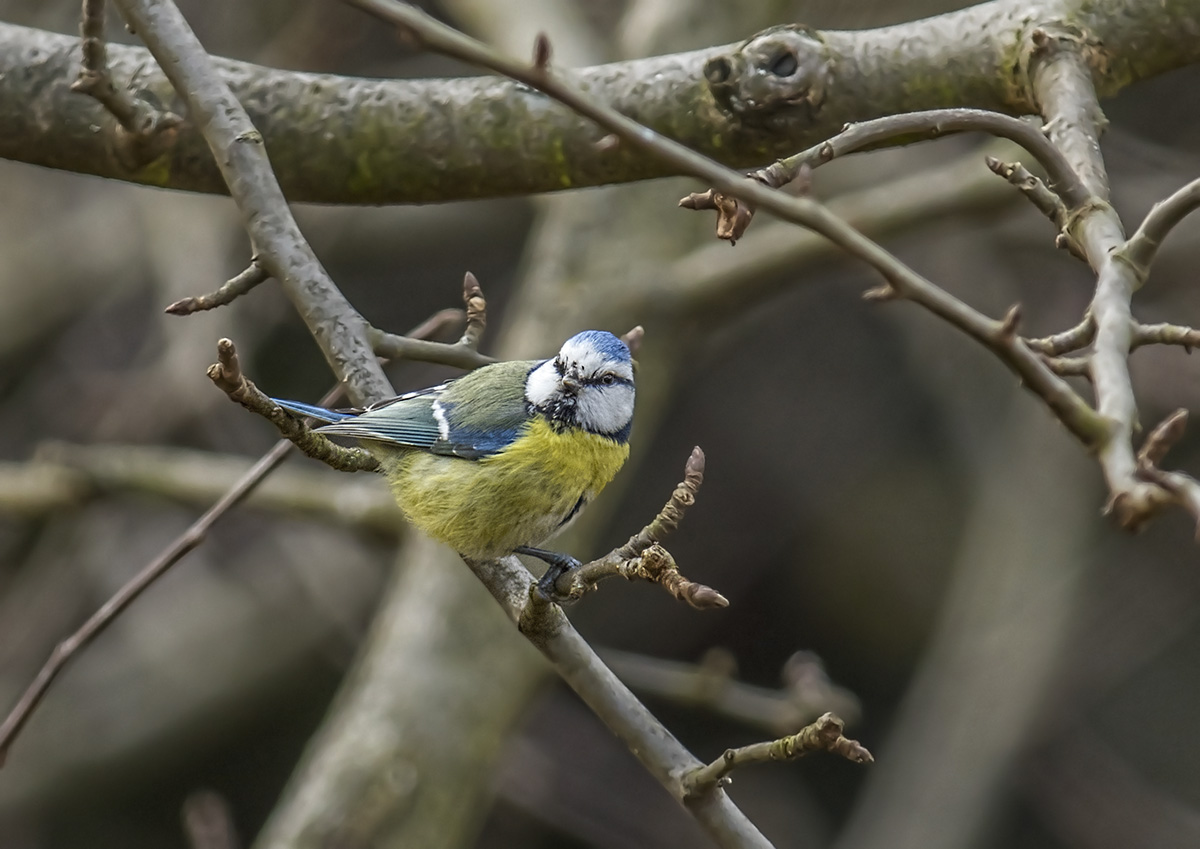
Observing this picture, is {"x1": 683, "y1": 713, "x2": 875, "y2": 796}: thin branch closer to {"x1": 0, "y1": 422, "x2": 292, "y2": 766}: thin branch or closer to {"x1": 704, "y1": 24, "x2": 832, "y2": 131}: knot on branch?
{"x1": 0, "y1": 422, "x2": 292, "y2": 766}: thin branch

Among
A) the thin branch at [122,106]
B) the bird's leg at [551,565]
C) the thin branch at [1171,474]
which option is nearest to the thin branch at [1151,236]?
the thin branch at [1171,474]

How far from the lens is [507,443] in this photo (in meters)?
2.81

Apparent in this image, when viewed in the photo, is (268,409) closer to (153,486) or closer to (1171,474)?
(1171,474)

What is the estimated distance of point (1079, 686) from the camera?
17.5ft

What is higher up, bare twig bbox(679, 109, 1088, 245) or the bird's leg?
bare twig bbox(679, 109, 1088, 245)

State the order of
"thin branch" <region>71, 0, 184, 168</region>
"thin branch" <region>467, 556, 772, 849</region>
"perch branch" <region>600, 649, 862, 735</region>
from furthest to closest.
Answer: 1. "perch branch" <region>600, 649, 862, 735</region>
2. "thin branch" <region>71, 0, 184, 168</region>
3. "thin branch" <region>467, 556, 772, 849</region>

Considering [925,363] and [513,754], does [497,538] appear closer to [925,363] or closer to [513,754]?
[513,754]

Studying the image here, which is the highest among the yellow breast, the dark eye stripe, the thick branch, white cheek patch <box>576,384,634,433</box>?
the thick branch

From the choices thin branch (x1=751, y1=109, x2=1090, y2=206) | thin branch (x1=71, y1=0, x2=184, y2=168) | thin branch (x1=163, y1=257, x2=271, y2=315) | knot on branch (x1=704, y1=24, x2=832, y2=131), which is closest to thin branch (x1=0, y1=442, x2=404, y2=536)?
thin branch (x1=71, y1=0, x2=184, y2=168)

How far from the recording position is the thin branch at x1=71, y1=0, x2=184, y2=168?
2.07 meters

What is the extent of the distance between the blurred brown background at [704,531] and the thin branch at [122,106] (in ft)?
5.51

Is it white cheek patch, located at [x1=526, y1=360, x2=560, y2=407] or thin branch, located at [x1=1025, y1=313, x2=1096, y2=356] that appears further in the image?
white cheek patch, located at [x1=526, y1=360, x2=560, y2=407]

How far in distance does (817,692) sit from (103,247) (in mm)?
3761

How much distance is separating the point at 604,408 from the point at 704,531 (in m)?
3.09
